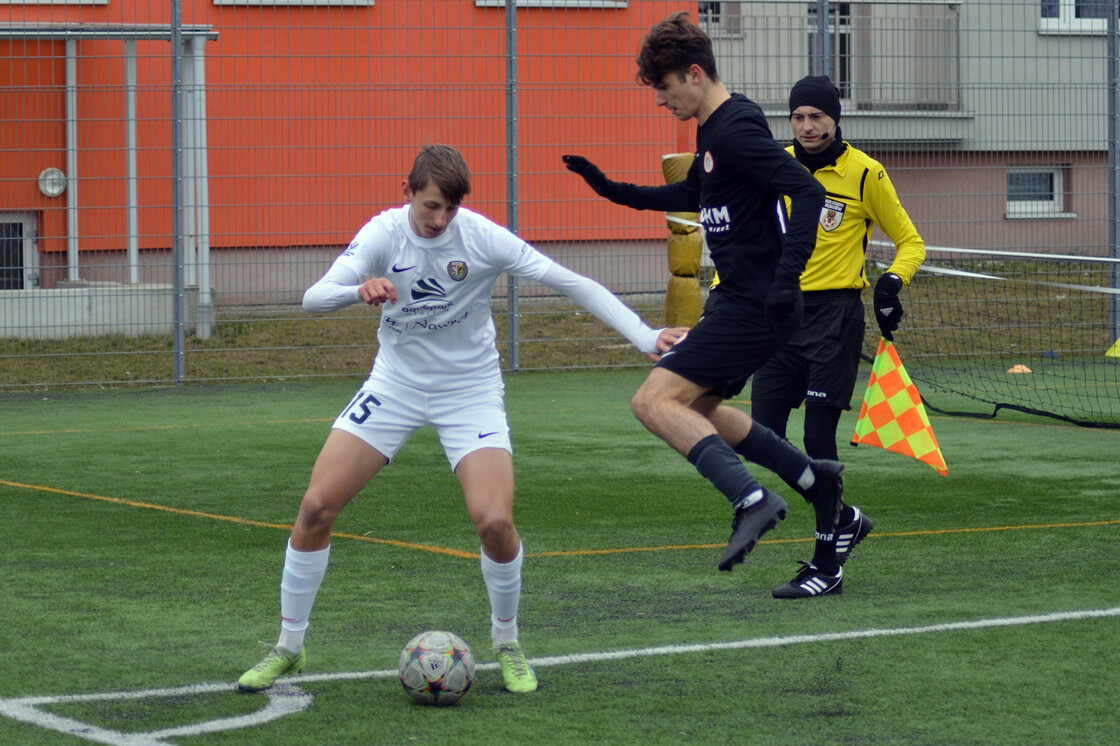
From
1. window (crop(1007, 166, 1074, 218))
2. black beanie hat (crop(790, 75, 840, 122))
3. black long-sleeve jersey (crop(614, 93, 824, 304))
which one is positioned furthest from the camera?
window (crop(1007, 166, 1074, 218))

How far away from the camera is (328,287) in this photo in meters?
4.79

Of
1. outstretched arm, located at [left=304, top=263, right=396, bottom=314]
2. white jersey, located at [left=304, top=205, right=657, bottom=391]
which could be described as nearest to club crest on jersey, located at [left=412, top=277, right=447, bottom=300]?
white jersey, located at [left=304, top=205, right=657, bottom=391]

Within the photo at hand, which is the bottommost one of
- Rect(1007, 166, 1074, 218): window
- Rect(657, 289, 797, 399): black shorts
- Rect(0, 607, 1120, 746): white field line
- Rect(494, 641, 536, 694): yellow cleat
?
Rect(0, 607, 1120, 746): white field line

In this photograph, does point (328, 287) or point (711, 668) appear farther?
point (711, 668)

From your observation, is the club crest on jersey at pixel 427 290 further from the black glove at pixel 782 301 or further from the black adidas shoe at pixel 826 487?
the black adidas shoe at pixel 826 487

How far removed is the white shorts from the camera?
16.5ft

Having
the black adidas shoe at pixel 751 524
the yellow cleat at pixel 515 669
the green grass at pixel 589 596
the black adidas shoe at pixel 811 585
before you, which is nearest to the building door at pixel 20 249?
the green grass at pixel 589 596

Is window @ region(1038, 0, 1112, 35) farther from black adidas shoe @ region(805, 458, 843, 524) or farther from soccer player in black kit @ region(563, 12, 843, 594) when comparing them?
soccer player in black kit @ region(563, 12, 843, 594)

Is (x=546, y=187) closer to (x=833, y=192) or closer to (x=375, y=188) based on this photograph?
(x=375, y=188)

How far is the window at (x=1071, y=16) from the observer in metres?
17.1

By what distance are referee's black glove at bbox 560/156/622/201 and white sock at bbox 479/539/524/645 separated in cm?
168

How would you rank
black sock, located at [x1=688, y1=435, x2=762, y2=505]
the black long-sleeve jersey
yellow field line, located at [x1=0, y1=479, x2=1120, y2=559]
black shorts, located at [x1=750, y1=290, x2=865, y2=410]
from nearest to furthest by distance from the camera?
black sock, located at [x1=688, y1=435, x2=762, y2=505] < the black long-sleeve jersey < black shorts, located at [x1=750, y1=290, x2=865, y2=410] < yellow field line, located at [x1=0, y1=479, x2=1120, y2=559]

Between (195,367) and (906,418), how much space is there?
29.2 ft

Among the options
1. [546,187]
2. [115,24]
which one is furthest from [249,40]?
[546,187]
